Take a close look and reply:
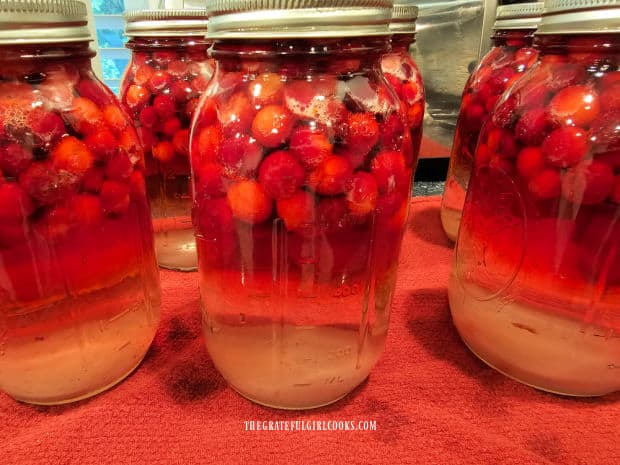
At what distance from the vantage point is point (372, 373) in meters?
0.58

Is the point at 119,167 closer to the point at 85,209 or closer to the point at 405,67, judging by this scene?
the point at 85,209

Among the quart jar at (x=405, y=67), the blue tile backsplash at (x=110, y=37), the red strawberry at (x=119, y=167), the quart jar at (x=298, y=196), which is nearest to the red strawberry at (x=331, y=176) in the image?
the quart jar at (x=298, y=196)

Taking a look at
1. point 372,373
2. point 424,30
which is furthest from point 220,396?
point 424,30

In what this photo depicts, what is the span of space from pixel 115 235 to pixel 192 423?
0.20 meters

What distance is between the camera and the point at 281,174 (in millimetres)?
424

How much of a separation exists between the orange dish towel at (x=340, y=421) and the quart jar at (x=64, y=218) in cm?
4

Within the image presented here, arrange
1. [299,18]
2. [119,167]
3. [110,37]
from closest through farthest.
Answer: [299,18]
[119,167]
[110,37]

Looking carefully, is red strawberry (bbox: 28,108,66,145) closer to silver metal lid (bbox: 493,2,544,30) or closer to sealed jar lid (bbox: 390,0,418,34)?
sealed jar lid (bbox: 390,0,418,34)

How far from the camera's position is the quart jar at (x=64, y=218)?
0.42 metres

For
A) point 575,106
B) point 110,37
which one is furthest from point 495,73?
point 110,37

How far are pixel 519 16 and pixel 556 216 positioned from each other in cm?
34

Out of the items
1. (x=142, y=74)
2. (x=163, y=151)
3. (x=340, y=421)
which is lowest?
(x=340, y=421)

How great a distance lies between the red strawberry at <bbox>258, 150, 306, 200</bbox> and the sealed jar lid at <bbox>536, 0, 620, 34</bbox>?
275mm

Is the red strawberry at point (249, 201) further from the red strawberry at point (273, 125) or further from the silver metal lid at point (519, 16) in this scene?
the silver metal lid at point (519, 16)
